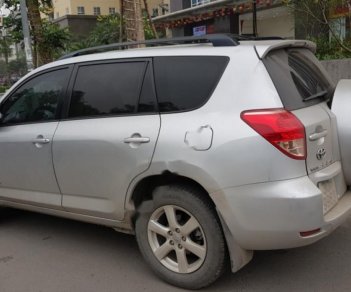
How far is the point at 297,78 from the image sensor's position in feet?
11.7

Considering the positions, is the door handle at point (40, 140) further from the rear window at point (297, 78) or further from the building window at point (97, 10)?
the building window at point (97, 10)

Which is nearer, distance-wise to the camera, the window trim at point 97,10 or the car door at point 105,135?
the car door at point 105,135

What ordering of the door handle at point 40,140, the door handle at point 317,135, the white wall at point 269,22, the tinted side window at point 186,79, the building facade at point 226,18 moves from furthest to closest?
the building facade at point 226,18 → the white wall at point 269,22 → the door handle at point 40,140 → the tinted side window at point 186,79 → the door handle at point 317,135

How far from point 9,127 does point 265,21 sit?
20653 millimetres

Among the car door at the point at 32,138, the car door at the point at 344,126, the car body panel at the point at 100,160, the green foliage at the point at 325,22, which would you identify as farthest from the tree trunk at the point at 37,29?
the car door at the point at 344,126

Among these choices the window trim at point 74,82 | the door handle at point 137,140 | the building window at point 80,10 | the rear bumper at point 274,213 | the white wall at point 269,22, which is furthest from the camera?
the building window at point 80,10

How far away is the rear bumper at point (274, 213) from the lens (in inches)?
121

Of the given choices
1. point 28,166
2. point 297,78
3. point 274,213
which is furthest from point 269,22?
point 274,213

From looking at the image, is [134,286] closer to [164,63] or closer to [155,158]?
[155,158]

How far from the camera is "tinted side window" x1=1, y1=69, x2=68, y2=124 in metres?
4.39

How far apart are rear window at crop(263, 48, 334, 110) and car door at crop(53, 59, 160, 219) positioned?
0.92 m

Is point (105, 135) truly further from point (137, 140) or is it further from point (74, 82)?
point (74, 82)

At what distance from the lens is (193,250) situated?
3.51 meters

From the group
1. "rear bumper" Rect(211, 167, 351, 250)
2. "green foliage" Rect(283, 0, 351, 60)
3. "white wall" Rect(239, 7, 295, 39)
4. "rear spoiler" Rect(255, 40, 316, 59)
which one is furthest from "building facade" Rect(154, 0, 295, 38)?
"rear bumper" Rect(211, 167, 351, 250)
